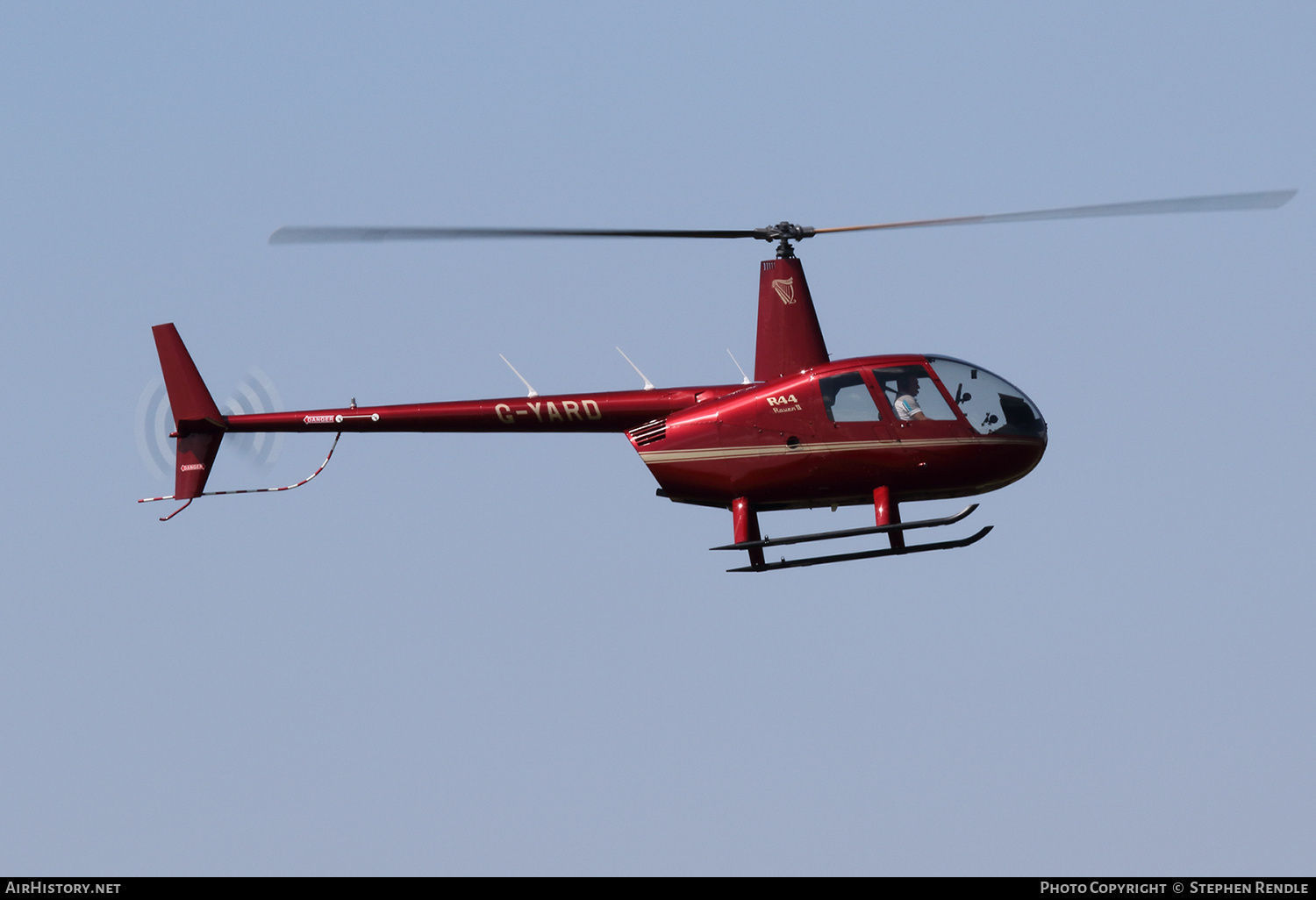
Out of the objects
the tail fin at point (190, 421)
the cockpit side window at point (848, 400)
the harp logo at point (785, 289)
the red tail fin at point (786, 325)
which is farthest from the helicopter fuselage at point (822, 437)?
the tail fin at point (190, 421)

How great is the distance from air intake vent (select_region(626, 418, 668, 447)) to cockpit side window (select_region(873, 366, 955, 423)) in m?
3.53

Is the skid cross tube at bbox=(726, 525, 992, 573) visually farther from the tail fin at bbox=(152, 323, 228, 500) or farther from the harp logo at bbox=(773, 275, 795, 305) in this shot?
the tail fin at bbox=(152, 323, 228, 500)

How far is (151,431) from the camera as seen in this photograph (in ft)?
110

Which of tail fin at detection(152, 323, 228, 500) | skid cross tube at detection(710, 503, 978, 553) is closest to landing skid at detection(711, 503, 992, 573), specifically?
skid cross tube at detection(710, 503, 978, 553)

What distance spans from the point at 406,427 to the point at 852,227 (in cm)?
794

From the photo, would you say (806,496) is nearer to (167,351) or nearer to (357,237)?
(357,237)

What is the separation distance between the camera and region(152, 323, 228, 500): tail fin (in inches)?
1304

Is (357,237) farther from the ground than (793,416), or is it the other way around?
(357,237)

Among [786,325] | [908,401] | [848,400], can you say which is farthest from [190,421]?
[908,401]

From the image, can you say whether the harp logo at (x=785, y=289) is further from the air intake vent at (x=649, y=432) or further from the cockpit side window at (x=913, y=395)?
the air intake vent at (x=649, y=432)

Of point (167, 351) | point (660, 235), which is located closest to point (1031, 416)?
point (660, 235)

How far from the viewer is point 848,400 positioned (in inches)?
1148

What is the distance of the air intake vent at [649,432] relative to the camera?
3020cm
